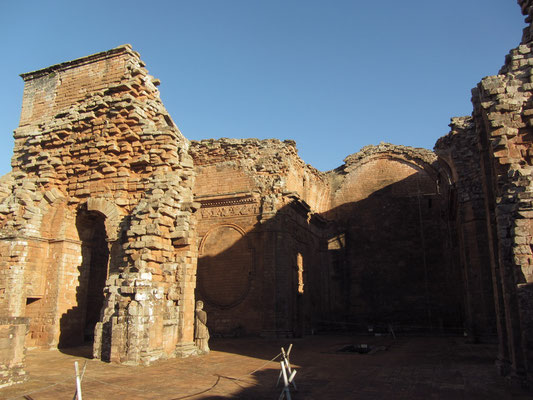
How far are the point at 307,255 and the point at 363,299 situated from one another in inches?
168

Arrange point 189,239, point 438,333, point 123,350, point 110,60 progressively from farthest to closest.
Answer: point 438,333 → point 110,60 → point 189,239 → point 123,350

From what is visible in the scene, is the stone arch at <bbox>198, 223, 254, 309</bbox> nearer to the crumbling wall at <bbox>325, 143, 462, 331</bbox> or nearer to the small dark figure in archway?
the small dark figure in archway

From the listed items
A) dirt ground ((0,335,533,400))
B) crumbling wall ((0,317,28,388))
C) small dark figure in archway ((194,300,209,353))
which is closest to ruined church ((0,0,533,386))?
crumbling wall ((0,317,28,388))

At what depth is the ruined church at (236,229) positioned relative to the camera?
7.24m

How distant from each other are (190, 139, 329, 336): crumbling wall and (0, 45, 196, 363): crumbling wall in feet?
20.6

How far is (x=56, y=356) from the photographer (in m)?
8.96

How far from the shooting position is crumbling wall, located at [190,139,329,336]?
52.7 feet

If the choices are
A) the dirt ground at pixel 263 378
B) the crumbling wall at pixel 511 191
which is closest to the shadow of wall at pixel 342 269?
the dirt ground at pixel 263 378

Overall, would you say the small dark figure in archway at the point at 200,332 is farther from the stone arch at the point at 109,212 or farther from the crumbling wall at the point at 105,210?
the stone arch at the point at 109,212

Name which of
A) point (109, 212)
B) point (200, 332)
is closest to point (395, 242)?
point (200, 332)

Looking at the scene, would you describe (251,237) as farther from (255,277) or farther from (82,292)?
(82,292)

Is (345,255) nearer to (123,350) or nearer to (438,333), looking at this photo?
(438,333)

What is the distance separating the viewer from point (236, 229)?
56.9ft

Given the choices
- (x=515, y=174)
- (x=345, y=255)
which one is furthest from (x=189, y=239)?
(x=345, y=255)
